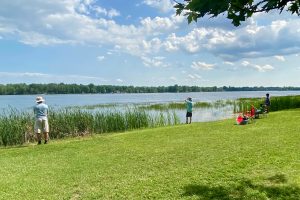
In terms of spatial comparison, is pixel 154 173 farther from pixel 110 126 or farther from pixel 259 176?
pixel 110 126

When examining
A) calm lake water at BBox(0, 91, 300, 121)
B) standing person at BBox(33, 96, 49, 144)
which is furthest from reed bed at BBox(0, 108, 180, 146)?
calm lake water at BBox(0, 91, 300, 121)

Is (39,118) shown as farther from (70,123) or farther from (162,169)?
(162,169)

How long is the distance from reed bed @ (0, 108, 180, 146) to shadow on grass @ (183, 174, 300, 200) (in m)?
12.1

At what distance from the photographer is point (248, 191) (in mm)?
6727

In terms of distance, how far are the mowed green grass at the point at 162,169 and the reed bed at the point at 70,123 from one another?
3.57m

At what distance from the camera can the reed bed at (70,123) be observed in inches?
657

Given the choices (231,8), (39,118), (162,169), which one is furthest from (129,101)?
(231,8)

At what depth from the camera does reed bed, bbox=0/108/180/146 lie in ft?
54.7

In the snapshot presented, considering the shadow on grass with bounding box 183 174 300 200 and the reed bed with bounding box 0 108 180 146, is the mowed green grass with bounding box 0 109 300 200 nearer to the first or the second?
the shadow on grass with bounding box 183 174 300 200

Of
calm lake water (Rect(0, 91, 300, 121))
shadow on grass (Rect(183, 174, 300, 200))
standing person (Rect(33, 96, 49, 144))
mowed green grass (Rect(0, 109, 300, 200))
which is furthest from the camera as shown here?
calm lake water (Rect(0, 91, 300, 121))

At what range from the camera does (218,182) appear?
24.1 ft

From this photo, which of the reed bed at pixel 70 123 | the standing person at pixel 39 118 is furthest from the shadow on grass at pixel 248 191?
the reed bed at pixel 70 123

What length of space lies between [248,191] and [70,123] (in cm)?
1405

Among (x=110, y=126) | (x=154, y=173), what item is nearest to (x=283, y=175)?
(x=154, y=173)
